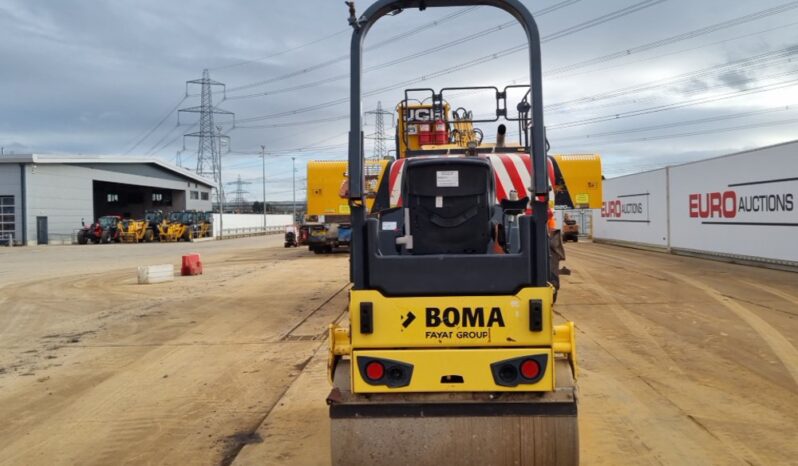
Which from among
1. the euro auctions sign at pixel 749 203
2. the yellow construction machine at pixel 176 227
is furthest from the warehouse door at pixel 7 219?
the euro auctions sign at pixel 749 203

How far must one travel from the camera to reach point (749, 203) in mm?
19422

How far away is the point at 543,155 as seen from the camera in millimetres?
3693

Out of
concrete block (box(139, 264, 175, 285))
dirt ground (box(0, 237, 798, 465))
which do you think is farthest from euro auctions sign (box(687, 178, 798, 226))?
concrete block (box(139, 264, 175, 285))

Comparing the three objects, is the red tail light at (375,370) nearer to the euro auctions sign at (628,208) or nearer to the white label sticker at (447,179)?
the white label sticker at (447,179)

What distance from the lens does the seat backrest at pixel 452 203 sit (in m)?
4.27

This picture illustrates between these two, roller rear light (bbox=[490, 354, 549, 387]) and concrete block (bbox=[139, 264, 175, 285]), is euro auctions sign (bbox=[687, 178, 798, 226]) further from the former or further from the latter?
concrete block (bbox=[139, 264, 175, 285])

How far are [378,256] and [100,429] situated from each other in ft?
11.6

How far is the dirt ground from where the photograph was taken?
5070 mm

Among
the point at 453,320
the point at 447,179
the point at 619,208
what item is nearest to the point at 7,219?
the point at 619,208

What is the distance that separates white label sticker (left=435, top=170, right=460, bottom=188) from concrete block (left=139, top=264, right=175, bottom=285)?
16064mm

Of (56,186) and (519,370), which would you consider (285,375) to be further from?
(56,186)

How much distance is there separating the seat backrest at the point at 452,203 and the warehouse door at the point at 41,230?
177 feet

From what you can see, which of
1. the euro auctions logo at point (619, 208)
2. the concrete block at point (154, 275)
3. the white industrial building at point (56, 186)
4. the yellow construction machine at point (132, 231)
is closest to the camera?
the concrete block at point (154, 275)

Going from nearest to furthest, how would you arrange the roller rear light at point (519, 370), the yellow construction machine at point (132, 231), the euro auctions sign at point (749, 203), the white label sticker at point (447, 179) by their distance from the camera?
the roller rear light at point (519, 370) → the white label sticker at point (447, 179) → the euro auctions sign at point (749, 203) → the yellow construction machine at point (132, 231)
